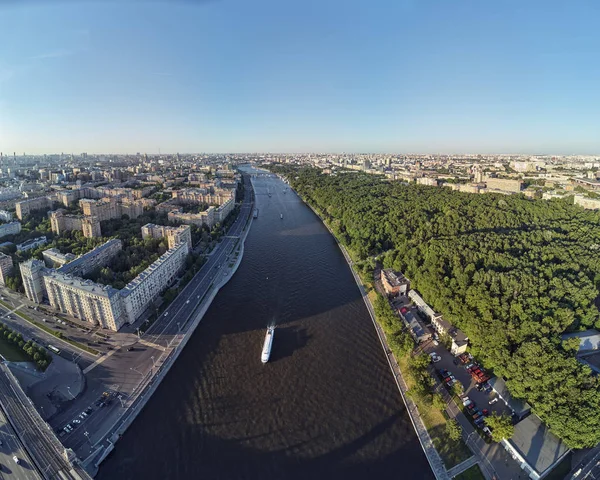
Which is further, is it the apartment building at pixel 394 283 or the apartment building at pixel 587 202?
the apartment building at pixel 587 202

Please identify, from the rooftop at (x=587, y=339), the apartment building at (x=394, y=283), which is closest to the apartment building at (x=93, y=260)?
the apartment building at (x=394, y=283)

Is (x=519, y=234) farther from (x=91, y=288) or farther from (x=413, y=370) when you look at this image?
(x=91, y=288)

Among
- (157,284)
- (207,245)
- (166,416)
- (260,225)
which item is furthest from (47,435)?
(260,225)

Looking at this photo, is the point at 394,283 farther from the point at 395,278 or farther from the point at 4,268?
the point at 4,268

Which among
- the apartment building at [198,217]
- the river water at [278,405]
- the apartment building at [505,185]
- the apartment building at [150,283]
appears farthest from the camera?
the apartment building at [505,185]

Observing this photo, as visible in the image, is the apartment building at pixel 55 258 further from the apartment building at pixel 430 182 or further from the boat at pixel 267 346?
the apartment building at pixel 430 182

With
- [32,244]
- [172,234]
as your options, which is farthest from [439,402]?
[32,244]

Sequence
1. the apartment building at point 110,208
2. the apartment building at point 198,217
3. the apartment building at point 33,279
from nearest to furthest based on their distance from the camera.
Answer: the apartment building at point 33,279 → the apartment building at point 110,208 → the apartment building at point 198,217

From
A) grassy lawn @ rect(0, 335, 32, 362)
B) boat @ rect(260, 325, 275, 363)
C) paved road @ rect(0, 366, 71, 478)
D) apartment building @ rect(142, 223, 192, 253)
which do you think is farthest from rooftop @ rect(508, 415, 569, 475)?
apartment building @ rect(142, 223, 192, 253)
